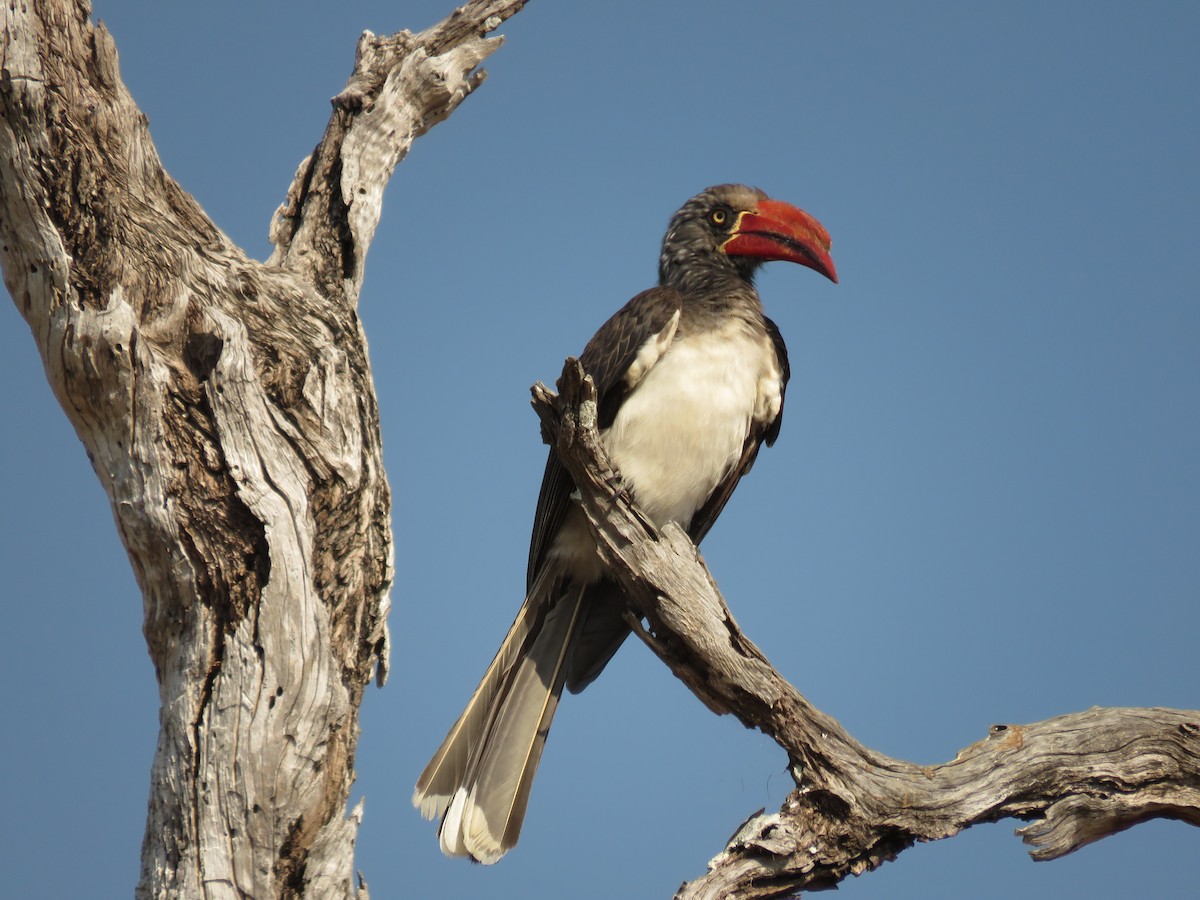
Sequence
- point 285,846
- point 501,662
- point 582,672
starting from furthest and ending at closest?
point 582,672 → point 501,662 → point 285,846

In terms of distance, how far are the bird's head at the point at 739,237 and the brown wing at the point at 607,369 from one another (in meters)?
0.73

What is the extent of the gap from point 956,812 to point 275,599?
2.12 meters

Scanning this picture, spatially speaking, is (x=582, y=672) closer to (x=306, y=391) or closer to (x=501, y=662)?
(x=501, y=662)

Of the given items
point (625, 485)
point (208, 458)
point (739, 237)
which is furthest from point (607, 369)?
point (208, 458)

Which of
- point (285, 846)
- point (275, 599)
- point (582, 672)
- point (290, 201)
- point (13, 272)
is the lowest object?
point (285, 846)

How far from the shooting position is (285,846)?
2.95 m

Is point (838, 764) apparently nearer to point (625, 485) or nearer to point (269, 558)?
point (625, 485)

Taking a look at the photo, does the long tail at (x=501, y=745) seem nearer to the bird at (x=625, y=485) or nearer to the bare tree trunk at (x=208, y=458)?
the bird at (x=625, y=485)

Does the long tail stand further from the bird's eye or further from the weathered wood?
the bird's eye

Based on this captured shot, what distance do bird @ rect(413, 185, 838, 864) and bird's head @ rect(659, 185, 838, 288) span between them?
27 cm

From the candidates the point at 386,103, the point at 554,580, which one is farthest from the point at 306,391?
the point at 554,580

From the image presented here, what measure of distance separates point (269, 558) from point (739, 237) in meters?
2.97

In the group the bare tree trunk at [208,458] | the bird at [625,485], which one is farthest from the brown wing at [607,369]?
the bare tree trunk at [208,458]

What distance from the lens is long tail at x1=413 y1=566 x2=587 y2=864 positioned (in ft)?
12.1
